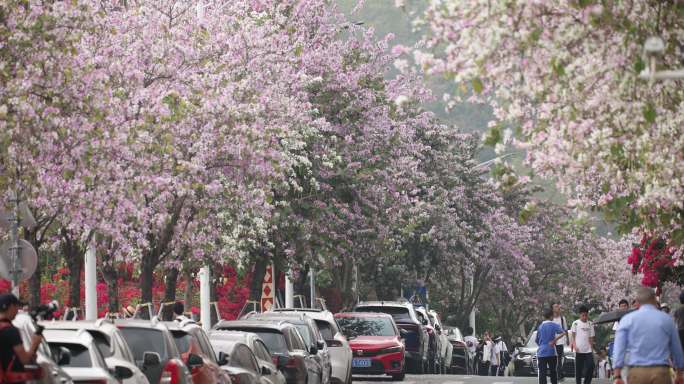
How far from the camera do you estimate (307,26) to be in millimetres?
34500

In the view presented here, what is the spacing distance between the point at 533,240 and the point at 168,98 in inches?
2016

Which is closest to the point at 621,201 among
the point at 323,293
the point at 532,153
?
the point at 532,153

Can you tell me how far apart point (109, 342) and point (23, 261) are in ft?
11.6

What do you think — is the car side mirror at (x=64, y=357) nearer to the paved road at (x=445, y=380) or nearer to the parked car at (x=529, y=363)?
the paved road at (x=445, y=380)

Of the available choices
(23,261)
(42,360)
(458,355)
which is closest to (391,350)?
(23,261)

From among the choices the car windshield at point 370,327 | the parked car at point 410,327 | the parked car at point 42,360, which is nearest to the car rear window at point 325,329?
the car windshield at point 370,327

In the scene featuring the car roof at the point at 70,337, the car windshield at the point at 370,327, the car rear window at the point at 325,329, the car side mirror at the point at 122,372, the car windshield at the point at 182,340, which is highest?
the car windshield at the point at 370,327

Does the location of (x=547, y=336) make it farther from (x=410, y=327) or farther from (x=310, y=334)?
(x=410, y=327)

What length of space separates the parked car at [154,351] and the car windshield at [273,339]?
4.84 m

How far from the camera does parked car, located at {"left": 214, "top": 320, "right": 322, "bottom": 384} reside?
2162cm

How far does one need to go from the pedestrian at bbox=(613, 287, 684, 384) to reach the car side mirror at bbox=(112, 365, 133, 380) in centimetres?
494

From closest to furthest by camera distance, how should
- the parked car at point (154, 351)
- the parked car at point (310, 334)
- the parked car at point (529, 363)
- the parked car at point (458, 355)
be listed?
the parked car at point (154, 351) < the parked car at point (310, 334) < the parked car at point (529, 363) < the parked car at point (458, 355)

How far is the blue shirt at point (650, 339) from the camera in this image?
14.4 metres

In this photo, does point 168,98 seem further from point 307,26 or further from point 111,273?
point 307,26
